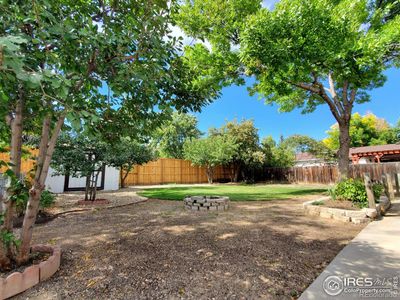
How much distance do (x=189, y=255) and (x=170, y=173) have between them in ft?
55.2

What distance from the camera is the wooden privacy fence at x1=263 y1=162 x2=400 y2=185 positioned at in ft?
37.9

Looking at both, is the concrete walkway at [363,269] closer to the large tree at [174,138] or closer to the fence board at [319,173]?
the fence board at [319,173]

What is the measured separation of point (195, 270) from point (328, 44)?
5.36 m

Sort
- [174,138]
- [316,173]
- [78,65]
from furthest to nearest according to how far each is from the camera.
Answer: [174,138], [316,173], [78,65]

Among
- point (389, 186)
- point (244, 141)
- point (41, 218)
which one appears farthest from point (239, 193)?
point (244, 141)

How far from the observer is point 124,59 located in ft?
7.59

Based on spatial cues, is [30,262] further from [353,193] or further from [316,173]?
[316,173]

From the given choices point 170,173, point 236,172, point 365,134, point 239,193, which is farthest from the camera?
point 365,134

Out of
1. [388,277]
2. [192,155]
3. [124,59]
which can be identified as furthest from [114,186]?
[388,277]

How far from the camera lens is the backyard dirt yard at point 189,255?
2.17 m

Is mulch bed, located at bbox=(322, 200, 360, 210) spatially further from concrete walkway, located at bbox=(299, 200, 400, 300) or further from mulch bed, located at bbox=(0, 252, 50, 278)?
mulch bed, located at bbox=(0, 252, 50, 278)

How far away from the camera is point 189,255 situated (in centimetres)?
303

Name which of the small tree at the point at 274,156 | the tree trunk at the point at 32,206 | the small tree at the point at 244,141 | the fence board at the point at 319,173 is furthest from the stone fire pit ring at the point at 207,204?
the small tree at the point at 274,156

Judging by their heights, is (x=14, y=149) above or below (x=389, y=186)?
above
